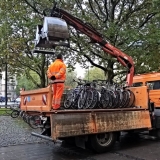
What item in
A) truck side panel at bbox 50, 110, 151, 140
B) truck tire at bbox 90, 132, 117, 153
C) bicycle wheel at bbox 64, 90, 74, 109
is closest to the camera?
truck side panel at bbox 50, 110, 151, 140

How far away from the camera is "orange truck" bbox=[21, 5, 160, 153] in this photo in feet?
23.9

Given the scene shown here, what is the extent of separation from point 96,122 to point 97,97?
5.17 ft

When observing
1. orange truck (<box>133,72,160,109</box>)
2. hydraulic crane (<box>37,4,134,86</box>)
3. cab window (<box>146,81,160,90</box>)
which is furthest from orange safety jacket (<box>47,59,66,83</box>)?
cab window (<box>146,81,160,90</box>)

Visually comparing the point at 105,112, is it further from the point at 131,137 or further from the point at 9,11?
the point at 9,11

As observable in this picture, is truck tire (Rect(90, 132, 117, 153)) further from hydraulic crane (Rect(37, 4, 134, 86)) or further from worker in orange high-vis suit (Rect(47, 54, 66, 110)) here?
hydraulic crane (Rect(37, 4, 134, 86))

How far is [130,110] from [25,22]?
1054cm

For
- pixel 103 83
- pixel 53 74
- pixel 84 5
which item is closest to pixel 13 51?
pixel 84 5

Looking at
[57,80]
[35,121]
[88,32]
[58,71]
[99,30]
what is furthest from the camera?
[99,30]

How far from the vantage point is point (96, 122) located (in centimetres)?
782

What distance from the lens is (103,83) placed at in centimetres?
1078

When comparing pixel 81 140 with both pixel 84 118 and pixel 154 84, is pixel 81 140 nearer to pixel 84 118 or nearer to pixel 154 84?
pixel 84 118

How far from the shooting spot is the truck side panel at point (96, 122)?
711cm

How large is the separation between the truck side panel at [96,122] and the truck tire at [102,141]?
31 cm

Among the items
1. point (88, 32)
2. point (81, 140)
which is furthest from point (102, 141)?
point (88, 32)
